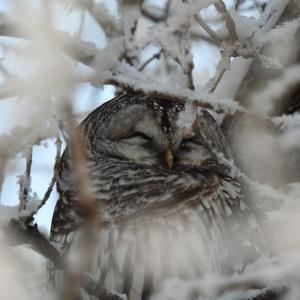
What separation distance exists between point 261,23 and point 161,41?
0.81 meters

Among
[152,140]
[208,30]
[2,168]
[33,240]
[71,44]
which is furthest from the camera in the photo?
[152,140]

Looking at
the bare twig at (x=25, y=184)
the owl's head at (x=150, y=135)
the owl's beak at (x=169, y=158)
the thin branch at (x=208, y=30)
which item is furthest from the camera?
the owl's head at (x=150, y=135)

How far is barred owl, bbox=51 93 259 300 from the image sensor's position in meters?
3.22

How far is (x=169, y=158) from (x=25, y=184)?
1.35 metres

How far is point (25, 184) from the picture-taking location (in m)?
2.73

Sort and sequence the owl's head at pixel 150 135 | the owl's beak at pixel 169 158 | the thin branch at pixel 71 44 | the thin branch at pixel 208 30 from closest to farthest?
the thin branch at pixel 208 30, the thin branch at pixel 71 44, the owl's beak at pixel 169 158, the owl's head at pixel 150 135

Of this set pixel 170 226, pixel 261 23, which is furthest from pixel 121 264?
pixel 261 23

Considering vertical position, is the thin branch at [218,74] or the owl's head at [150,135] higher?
the owl's head at [150,135]

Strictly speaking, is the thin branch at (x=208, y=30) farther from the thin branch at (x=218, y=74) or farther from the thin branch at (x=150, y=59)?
the thin branch at (x=150, y=59)

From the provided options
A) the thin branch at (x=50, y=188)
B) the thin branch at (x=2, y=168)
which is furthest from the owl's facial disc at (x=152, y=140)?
the thin branch at (x=2, y=168)

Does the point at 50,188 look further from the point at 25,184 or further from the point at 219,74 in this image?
the point at 219,74

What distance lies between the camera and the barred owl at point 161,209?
10.6ft

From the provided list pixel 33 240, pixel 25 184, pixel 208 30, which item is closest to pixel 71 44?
pixel 208 30

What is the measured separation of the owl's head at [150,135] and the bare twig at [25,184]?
4.04ft
